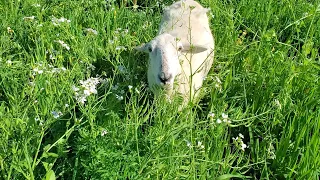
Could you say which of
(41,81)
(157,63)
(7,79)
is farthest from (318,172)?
(7,79)

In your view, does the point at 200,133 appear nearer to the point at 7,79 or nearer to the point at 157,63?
the point at 157,63

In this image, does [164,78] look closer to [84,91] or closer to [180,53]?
[180,53]

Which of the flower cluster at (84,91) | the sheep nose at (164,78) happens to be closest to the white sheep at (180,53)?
the sheep nose at (164,78)

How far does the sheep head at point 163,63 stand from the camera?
3225 millimetres

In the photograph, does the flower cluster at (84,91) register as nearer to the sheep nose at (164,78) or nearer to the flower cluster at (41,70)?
the flower cluster at (41,70)

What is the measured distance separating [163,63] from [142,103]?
50 centimetres

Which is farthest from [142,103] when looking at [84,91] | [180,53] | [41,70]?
[84,91]

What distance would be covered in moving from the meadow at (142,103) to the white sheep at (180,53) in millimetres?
137

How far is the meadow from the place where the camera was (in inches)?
99.3

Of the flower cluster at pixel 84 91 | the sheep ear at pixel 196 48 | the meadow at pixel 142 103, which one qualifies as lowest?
the meadow at pixel 142 103

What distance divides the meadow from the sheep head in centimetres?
14

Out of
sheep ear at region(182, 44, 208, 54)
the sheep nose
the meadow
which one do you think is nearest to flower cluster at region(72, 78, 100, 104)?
the meadow

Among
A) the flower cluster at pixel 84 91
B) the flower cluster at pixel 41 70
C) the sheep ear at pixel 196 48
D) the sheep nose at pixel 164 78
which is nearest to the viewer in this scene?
the flower cluster at pixel 84 91

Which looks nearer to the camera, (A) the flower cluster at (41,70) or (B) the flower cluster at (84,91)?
(B) the flower cluster at (84,91)
